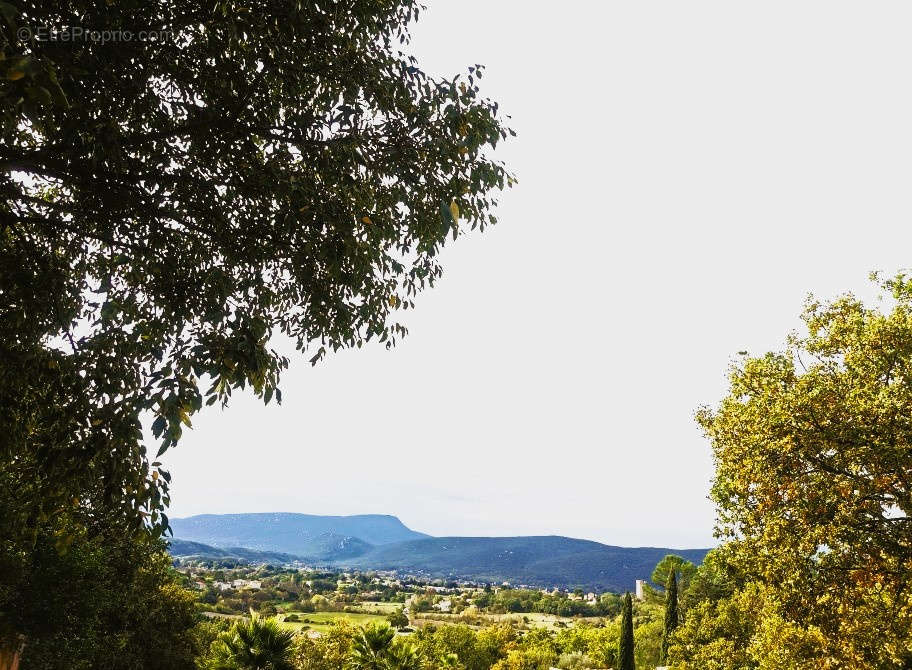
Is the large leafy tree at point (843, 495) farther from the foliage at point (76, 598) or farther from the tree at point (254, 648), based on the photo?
the tree at point (254, 648)

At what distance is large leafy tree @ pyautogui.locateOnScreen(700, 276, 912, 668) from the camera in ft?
29.0

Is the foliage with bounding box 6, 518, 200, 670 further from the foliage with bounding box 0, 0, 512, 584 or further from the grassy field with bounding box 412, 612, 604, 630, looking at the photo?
the grassy field with bounding box 412, 612, 604, 630

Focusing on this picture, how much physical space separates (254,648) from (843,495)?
55.3 feet

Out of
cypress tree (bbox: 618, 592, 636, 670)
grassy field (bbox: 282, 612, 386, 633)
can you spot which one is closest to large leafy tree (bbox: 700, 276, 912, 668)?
cypress tree (bbox: 618, 592, 636, 670)

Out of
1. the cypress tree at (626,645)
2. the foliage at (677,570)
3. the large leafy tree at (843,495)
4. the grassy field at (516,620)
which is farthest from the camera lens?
the grassy field at (516,620)

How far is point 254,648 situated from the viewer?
1748cm

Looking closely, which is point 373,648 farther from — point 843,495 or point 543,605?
point 543,605

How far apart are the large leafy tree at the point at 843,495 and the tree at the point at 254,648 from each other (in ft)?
47.9

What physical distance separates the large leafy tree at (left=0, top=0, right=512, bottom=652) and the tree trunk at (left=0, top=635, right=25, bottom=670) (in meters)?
12.5

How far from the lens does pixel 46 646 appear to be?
14562 mm

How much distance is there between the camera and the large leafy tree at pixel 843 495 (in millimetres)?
8852

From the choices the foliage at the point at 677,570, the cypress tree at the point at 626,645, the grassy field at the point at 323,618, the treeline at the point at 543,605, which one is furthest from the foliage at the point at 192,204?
the treeline at the point at 543,605

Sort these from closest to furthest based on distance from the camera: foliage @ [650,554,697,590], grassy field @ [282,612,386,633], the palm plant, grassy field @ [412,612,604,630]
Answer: the palm plant
foliage @ [650,554,697,590]
grassy field @ [282,612,386,633]
grassy field @ [412,612,604,630]

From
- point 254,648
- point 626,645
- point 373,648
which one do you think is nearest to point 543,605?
point 626,645
